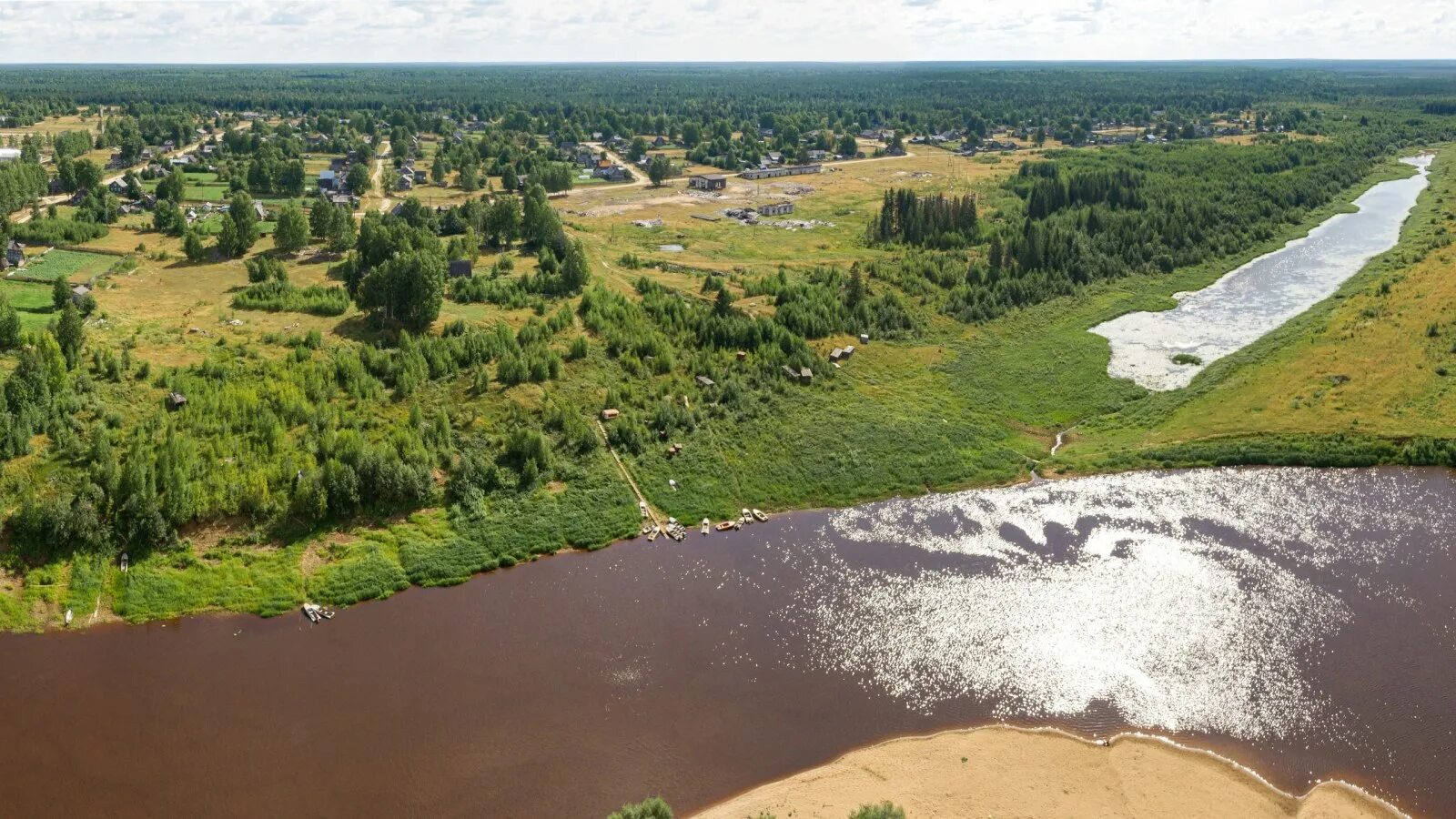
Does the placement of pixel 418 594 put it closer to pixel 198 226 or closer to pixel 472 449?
pixel 472 449

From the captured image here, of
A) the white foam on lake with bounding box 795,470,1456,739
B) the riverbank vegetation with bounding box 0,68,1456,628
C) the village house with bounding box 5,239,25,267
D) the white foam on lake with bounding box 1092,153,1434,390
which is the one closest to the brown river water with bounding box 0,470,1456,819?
the white foam on lake with bounding box 795,470,1456,739

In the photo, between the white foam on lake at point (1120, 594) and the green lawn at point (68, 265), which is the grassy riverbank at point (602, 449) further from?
the white foam on lake at point (1120, 594)

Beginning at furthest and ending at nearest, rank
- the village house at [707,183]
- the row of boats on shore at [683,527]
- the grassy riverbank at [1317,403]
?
the village house at [707,183] < the grassy riverbank at [1317,403] < the row of boats on shore at [683,527]

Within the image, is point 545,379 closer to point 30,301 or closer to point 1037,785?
point 1037,785

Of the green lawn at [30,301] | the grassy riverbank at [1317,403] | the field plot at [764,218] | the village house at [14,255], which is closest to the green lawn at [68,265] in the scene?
the village house at [14,255]

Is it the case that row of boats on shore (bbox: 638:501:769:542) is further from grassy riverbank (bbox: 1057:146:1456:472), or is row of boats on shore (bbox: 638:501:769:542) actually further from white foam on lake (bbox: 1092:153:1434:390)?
white foam on lake (bbox: 1092:153:1434:390)

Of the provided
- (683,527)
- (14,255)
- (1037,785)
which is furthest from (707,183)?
(1037,785)
